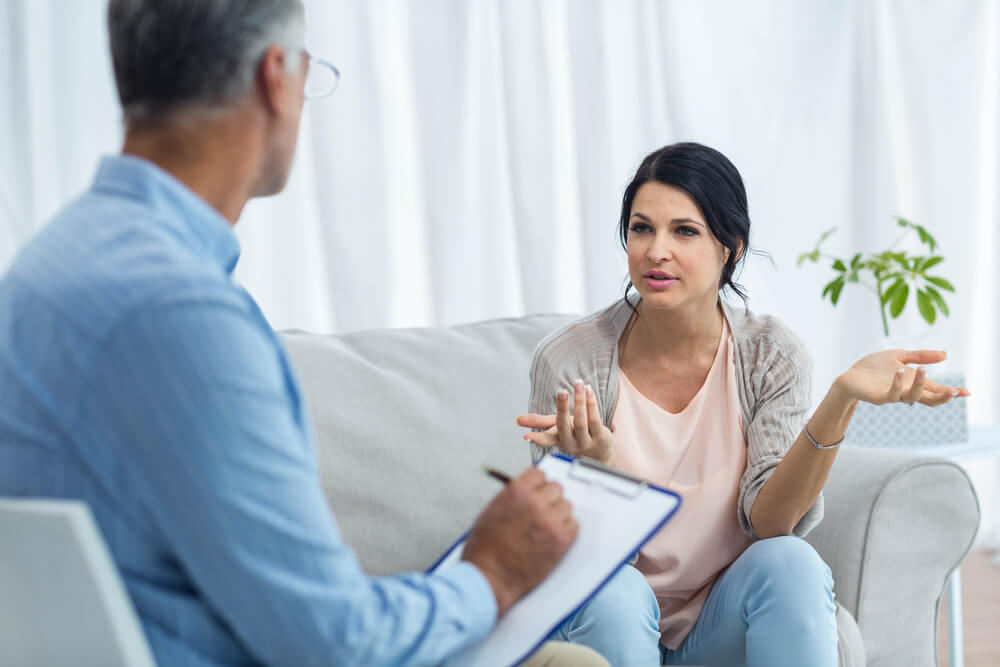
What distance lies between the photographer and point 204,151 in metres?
0.75

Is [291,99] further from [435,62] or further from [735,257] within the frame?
[435,62]

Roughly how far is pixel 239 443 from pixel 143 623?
0.54ft

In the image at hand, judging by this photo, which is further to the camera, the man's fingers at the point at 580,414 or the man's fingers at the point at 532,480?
the man's fingers at the point at 580,414

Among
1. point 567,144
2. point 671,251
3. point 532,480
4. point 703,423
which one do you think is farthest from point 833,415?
point 567,144

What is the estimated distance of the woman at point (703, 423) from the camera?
133 centimetres

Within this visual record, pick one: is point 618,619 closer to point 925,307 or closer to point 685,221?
point 685,221

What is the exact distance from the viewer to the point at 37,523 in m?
0.59

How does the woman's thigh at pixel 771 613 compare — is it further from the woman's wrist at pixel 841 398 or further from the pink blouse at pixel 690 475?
the woman's wrist at pixel 841 398

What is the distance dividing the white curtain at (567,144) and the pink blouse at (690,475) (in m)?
0.80

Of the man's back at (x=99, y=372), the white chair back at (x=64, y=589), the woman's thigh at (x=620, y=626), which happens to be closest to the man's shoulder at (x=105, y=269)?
the man's back at (x=99, y=372)

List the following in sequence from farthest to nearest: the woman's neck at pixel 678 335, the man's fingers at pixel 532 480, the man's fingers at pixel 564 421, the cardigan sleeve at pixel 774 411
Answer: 1. the woman's neck at pixel 678 335
2. the cardigan sleeve at pixel 774 411
3. the man's fingers at pixel 564 421
4. the man's fingers at pixel 532 480

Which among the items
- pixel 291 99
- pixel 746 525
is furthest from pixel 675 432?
pixel 291 99

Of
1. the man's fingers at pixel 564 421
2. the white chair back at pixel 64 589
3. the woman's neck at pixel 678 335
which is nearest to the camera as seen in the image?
the white chair back at pixel 64 589

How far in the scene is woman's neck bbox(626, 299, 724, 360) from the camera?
164cm
